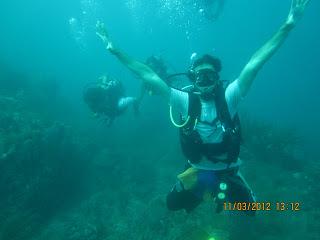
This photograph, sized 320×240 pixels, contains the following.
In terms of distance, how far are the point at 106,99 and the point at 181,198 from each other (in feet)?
17.6

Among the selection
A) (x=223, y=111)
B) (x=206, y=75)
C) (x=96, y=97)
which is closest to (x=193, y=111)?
(x=223, y=111)

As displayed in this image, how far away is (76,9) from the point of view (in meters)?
151

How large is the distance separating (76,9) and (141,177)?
503 feet

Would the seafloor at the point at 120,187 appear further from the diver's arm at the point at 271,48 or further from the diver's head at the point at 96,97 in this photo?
the diver's arm at the point at 271,48

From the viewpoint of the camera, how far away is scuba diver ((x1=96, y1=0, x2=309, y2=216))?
16.3 feet

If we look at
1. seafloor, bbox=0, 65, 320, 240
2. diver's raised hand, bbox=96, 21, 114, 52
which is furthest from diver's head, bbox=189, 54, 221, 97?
seafloor, bbox=0, 65, 320, 240

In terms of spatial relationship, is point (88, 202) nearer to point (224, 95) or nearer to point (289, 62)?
point (224, 95)

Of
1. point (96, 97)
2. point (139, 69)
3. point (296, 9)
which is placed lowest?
point (139, 69)

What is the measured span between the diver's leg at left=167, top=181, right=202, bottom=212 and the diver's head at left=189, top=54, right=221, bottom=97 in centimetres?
163

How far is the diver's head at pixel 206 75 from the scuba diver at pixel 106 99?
5284 millimetres

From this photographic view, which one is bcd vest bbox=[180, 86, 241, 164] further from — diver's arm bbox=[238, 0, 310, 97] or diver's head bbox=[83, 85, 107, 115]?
diver's head bbox=[83, 85, 107, 115]

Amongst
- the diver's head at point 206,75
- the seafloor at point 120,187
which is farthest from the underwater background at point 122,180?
the diver's head at point 206,75

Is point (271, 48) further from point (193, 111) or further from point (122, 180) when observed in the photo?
point (122, 180)

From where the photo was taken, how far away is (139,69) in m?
5.25
